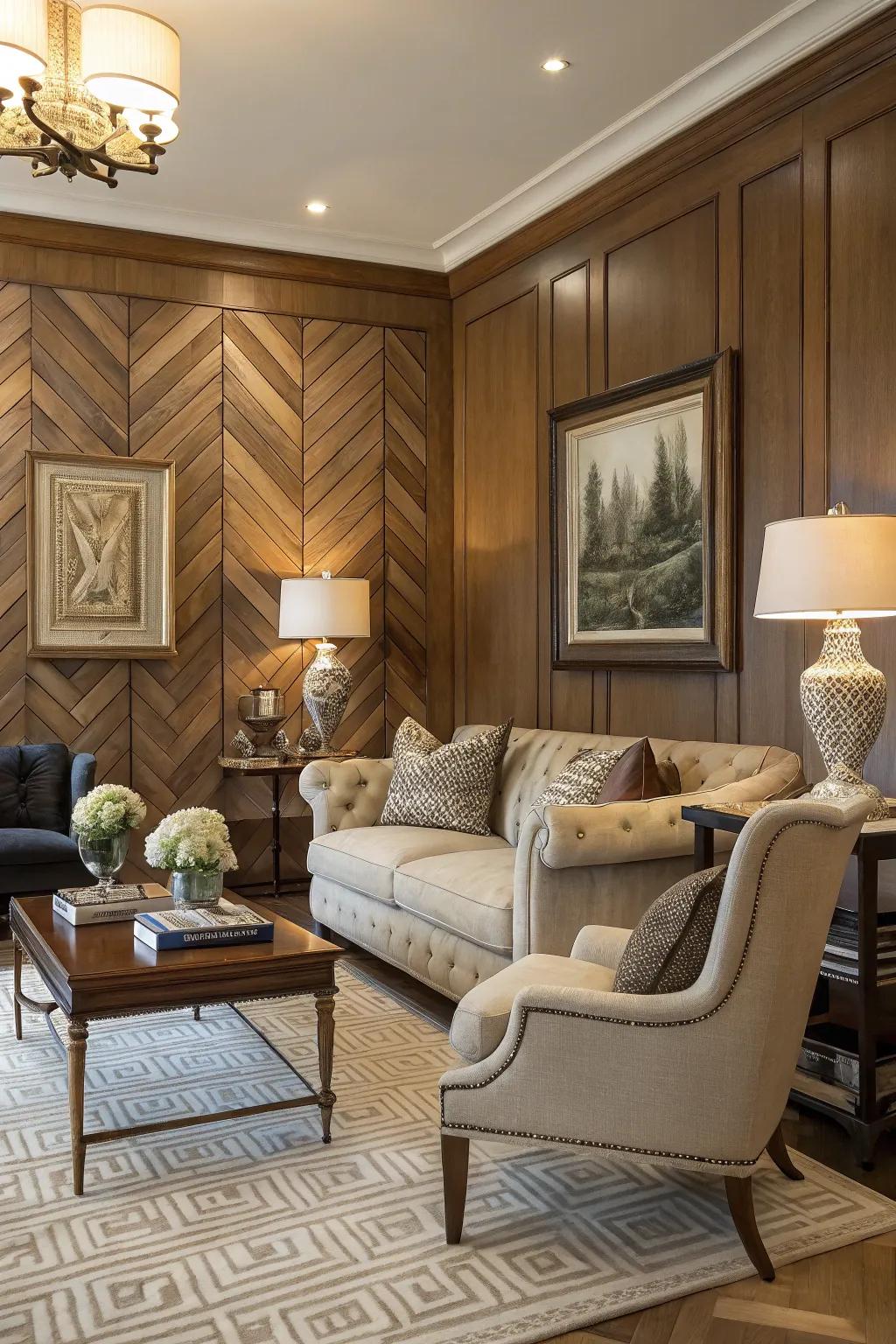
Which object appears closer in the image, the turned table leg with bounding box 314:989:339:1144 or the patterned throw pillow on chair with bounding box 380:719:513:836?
the turned table leg with bounding box 314:989:339:1144

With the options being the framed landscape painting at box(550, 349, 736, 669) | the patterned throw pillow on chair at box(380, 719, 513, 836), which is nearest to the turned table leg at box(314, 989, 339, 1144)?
the patterned throw pillow on chair at box(380, 719, 513, 836)

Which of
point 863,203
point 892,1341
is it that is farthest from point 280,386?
point 892,1341

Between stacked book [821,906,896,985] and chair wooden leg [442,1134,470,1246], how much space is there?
106 cm

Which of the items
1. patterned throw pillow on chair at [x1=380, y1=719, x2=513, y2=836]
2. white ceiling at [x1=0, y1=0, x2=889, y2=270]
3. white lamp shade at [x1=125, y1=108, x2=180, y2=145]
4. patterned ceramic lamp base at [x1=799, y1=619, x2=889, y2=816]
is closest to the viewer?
patterned ceramic lamp base at [x1=799, y1=619, x2=889, y2=816]

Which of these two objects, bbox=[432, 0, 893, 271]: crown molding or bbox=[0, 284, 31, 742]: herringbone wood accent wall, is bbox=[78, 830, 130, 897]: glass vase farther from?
bbox=[432, 0, 893, 271]: crown molding

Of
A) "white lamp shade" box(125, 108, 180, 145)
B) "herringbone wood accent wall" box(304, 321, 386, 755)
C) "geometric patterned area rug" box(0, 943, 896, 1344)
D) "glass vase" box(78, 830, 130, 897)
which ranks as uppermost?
"white lamp shade" box(125, 108, 180, 145)

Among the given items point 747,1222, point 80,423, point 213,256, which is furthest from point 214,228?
point 747,1222

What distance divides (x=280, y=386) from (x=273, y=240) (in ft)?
2.27

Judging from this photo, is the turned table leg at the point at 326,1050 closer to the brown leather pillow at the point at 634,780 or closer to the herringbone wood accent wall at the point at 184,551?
the brown leather pillow at the point at 634,780

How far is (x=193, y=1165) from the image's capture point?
8.82ft

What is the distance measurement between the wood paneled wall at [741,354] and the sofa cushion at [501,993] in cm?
135

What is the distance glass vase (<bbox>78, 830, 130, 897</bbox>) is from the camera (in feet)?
10.7

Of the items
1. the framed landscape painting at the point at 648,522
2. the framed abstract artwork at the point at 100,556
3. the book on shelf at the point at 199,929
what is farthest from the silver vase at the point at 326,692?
the book on shelf at the point at 199,929

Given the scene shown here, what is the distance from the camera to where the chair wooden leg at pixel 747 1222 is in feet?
7.18
